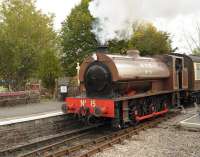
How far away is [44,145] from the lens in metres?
9.55

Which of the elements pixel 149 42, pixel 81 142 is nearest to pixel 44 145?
pixel 81 142

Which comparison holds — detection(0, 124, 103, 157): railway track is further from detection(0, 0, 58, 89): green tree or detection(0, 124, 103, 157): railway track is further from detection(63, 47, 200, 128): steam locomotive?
detection(0, 0, 58, 89): green tree

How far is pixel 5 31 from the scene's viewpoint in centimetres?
2134

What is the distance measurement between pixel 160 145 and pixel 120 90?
2.84 metres

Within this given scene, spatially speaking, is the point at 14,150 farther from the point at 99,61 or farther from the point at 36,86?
the point at 36,86

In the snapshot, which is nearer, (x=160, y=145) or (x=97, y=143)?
(x=160, y=145)

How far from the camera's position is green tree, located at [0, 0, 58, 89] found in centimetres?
2127

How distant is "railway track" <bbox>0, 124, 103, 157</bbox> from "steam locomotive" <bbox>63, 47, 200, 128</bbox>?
0.61 meters

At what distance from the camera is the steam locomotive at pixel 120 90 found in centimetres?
A: 1067

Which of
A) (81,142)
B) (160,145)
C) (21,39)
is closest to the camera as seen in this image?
(160,145)

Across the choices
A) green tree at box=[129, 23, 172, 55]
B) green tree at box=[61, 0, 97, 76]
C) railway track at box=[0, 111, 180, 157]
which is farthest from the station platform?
green tree at box=[129, 23, 172, 55]

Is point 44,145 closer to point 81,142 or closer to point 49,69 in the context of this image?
point 81,142

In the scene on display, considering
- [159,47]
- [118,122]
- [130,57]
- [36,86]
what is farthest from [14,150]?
[159,47]

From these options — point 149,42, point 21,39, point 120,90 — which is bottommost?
point 120,90
